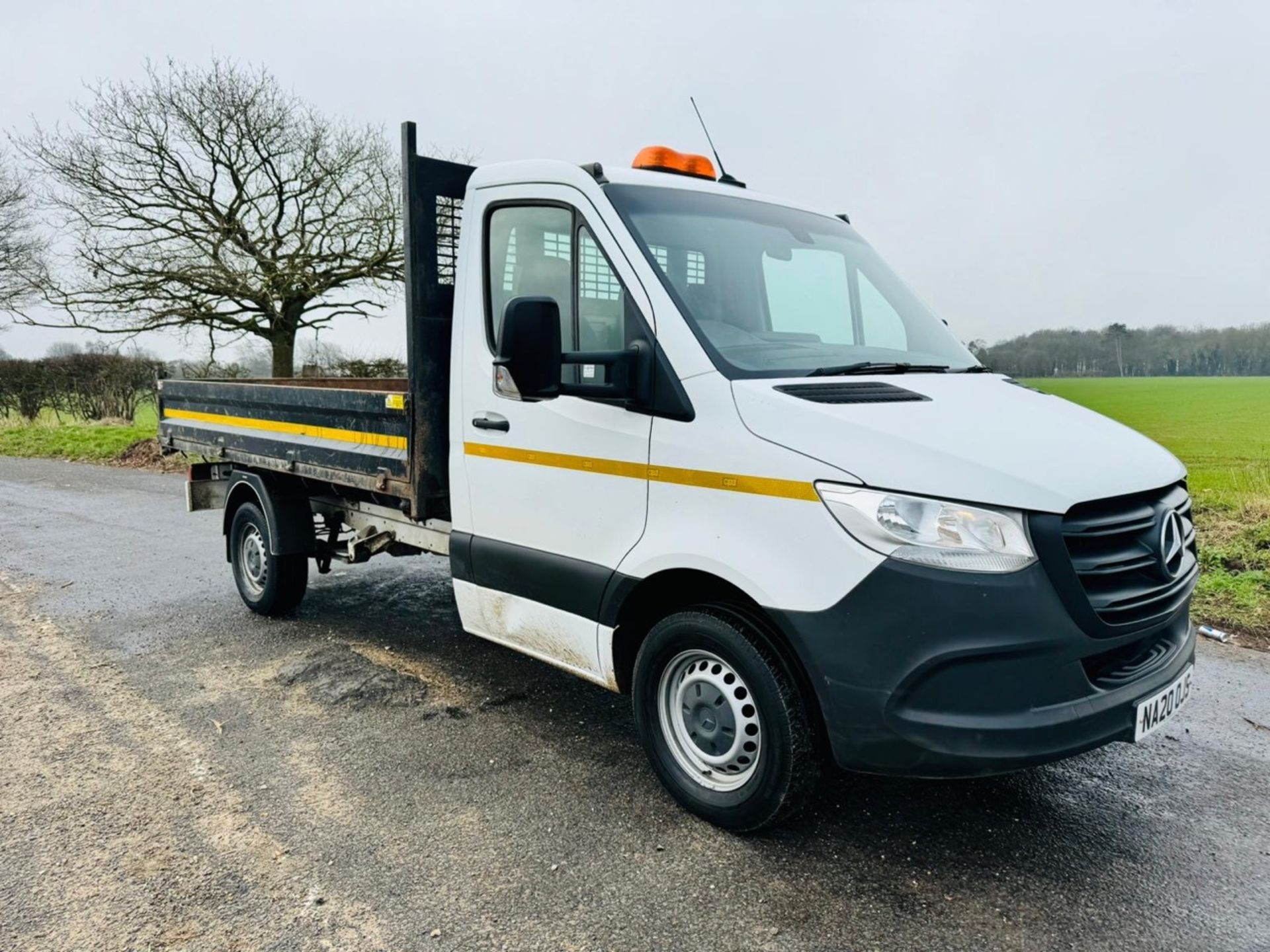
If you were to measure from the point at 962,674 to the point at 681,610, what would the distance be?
3.43 ft

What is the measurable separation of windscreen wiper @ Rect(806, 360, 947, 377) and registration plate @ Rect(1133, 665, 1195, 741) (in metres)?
1.39

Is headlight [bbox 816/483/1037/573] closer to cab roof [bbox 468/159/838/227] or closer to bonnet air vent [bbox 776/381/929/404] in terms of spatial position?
bonnet air vent [bbox 776/381/929/404]

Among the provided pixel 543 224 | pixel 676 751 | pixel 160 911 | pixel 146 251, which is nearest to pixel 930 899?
pixel 676 751

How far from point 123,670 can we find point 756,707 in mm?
3809

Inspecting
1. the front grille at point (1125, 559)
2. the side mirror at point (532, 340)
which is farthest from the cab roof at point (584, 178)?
the front grille at point (1125, 559)

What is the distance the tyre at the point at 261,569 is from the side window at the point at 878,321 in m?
3.91

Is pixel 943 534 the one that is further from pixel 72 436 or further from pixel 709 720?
pixel 72 436

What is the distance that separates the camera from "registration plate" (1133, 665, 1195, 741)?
275 cm

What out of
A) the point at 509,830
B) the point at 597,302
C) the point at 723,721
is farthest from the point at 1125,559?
the point at 509,830

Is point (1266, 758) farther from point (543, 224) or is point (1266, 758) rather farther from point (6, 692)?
point (6, 692)

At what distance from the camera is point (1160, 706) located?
2.85 m

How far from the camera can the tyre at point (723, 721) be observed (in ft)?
9.55

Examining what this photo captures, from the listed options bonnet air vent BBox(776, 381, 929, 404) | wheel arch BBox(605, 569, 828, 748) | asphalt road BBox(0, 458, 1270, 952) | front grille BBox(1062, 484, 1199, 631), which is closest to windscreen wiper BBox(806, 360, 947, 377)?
bonnet air vent BBox(776, 381, 929, 404)

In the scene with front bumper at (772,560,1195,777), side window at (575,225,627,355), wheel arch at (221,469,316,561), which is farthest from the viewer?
wheel arch at (221,469,316,561)
